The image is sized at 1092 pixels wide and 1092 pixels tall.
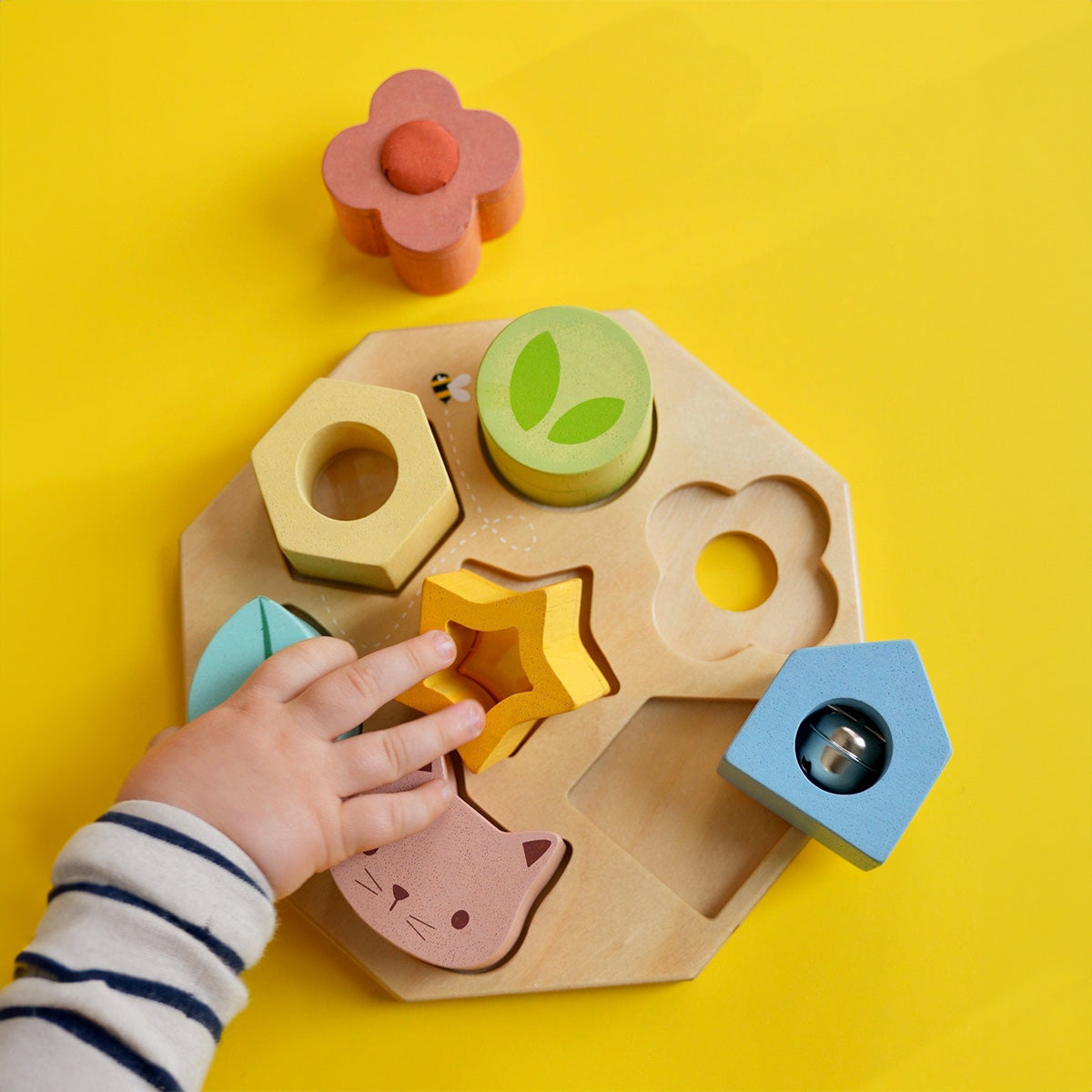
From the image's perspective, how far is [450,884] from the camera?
0.56 m

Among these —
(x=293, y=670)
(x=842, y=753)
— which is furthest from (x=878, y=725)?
(x=293, y=670)

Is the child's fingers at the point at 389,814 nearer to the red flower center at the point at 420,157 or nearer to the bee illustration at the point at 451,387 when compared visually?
the bee illustration at the point at 451,387

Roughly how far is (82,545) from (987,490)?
673 millimetres

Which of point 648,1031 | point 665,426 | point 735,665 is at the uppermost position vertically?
point 665,426

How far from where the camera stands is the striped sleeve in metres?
0.45

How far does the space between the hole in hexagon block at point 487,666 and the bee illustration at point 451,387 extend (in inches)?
6.4

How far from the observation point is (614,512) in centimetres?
62

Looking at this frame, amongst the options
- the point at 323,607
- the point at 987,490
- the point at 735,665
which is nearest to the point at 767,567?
the point at 735,665

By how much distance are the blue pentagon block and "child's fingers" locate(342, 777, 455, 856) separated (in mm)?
175

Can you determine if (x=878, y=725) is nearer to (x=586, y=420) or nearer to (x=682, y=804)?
(x=682, y=804)

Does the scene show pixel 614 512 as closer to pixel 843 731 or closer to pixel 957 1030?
pixel 843 731

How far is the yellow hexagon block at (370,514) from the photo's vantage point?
1.88 ft

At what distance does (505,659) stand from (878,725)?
0.23 metres

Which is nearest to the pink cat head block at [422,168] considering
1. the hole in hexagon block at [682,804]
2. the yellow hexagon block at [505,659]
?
the yellow hexagon block at [505,659]
